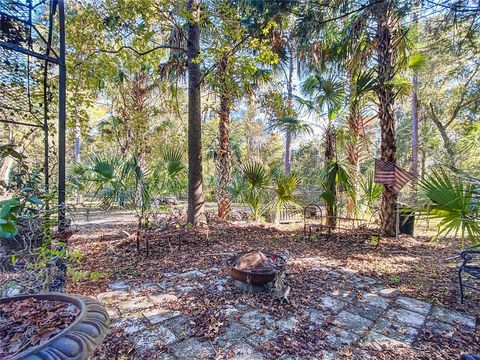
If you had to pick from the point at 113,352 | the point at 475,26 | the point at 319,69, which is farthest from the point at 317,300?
the point at 319,69

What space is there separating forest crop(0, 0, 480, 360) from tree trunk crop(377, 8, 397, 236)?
3 cm

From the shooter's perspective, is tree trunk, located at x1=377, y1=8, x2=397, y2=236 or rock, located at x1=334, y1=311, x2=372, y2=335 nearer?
rock, located at x1=334, y1=311, x2=372, y2=335

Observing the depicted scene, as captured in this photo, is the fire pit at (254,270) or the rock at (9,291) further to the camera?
the fire pit at (254,270)

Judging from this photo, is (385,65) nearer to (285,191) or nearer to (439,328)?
(285,191)

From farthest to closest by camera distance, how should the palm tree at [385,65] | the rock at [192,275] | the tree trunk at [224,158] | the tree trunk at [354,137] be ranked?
the tree trunk at [224,158] → the tree trunk at [354,137] → the palm tree at [385,65] → the rock at [192,275]

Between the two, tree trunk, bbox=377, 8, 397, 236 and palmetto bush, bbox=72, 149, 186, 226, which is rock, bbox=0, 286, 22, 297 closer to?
palmetto bush, bbox=72, 149, 186, 226

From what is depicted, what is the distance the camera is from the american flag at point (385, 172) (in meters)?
4.63

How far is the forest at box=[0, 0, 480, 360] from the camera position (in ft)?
6.08

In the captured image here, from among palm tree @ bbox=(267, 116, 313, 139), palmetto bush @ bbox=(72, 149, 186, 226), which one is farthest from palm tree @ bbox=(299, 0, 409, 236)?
palmetto bush @ bbox=(72, 149, 186, 226)

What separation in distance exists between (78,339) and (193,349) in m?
1.08

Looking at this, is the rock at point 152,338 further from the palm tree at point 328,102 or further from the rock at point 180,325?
the palm tree at point 328,102

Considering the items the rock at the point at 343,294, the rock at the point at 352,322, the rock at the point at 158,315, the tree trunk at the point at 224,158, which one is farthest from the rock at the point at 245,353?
the tree trunk at the point at 224,158

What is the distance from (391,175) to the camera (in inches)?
182

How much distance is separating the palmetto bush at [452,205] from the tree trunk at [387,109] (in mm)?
2049
